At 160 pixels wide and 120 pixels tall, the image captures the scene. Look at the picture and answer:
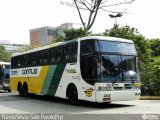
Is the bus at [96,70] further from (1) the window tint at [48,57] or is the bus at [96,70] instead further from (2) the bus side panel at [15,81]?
(2) the bus side panel at [15,81]

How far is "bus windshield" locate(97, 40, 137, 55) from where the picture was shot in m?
16.6

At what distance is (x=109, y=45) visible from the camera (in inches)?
662

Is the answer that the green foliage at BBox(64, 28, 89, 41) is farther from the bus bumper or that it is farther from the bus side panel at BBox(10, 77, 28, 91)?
the bus bumper

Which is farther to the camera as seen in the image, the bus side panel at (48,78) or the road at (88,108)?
the bus side panel at (48,78)

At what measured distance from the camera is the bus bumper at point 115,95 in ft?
52.4

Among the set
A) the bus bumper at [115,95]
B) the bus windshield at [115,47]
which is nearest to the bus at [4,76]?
the bus windshield at [115,47]

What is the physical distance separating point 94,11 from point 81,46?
837 inches

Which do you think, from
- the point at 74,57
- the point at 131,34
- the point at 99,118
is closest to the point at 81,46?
the point at 74,57

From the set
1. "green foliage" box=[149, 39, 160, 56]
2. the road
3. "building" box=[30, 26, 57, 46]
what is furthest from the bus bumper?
"building" box=[30, 26, 57, 46]

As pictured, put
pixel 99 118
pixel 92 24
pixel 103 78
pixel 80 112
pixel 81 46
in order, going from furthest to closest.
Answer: pixel 92 24 → pixel 81 46 → pixel 103 78 → pixel 80 112 → pixel 99 118

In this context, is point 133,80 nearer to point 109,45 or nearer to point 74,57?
point 109,45

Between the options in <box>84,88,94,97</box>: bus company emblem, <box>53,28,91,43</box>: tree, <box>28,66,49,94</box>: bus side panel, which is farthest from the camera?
<box>53,28,91,43</box>: tree

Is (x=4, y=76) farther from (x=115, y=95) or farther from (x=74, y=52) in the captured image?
(x=115, y=95)

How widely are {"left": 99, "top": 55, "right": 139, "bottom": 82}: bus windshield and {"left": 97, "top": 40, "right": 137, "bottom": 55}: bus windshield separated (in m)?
0.28
